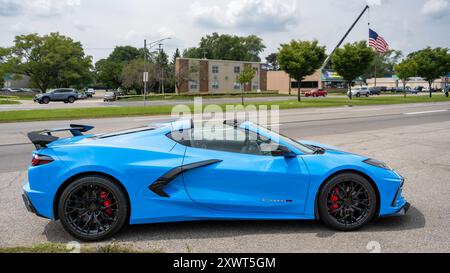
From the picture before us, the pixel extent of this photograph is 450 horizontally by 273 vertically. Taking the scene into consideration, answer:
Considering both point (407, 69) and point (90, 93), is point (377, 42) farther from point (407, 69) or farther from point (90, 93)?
point (90, 93)

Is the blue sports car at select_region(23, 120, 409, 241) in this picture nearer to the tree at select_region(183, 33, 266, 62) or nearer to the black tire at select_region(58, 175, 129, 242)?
the black tire at select_region(58, 175, 129, 242)

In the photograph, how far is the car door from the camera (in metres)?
4.27

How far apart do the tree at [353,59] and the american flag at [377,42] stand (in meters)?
3.42

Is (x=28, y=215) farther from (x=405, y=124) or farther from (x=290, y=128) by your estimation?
(x=405, y=124)

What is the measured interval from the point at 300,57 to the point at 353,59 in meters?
5.33

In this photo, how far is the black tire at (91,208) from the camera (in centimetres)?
416

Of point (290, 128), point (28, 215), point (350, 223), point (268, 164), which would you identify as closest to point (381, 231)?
point (350, 223)

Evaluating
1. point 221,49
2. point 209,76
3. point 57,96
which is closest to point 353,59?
point 57,96

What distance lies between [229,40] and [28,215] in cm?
13173

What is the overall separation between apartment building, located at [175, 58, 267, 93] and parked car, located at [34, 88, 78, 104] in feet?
97.0

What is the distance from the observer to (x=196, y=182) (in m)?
4.27

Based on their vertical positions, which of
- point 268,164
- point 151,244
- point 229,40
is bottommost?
point 151,244

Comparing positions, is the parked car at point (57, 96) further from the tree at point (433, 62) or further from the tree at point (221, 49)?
the tree at point (221, 49)

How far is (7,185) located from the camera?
6.71 meters
